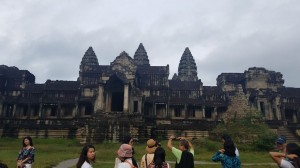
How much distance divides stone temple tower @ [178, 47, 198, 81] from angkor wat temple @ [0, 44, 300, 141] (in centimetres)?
1868

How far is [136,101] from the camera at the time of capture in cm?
3709

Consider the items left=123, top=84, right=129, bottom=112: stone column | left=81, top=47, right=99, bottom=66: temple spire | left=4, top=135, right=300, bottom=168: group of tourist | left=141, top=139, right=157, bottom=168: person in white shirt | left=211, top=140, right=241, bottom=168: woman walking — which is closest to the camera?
left=4, top=135, right=300, bottom=168: group of tourist

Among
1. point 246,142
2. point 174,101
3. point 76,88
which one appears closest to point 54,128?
point 76,88

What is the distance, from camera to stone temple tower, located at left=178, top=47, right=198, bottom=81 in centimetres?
6875

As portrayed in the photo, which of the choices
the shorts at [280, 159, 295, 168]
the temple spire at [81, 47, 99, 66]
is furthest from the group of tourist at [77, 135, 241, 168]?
the temple spire at [81, 47, 99, 66]

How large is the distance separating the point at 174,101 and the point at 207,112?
5.36 meters

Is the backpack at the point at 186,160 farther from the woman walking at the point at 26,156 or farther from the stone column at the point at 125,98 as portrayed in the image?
the stone column at the point at 125,98

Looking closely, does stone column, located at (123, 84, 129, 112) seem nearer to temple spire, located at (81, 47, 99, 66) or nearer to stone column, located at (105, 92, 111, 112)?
stone column, located at (105, 92, 111, 112)

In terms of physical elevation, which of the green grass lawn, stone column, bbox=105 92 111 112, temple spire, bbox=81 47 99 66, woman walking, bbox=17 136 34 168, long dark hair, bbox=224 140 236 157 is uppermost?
temple spire, bbox=81 47 99 66

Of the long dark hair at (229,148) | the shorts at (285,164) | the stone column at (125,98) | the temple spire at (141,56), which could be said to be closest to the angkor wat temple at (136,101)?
the stone column at (125,98)

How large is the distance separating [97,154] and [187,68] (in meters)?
48.4

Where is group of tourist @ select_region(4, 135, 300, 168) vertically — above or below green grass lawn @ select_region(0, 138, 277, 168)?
above

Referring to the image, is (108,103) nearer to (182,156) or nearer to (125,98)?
(125,98)

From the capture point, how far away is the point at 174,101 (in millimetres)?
42312
